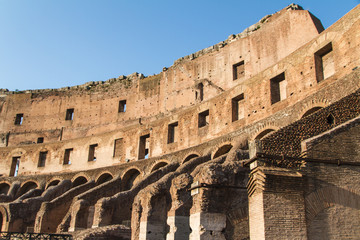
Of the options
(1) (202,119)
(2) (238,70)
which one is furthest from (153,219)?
(2) (238,70)

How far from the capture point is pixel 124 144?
20875mm

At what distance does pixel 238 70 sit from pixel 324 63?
9845 mm

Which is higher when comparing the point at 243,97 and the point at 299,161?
A: the point at 243,97

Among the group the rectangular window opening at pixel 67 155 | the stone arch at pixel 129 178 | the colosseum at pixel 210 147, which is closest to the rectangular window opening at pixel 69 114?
the colosseum at pixel 210 147

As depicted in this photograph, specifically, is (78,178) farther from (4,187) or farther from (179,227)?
(179,227)

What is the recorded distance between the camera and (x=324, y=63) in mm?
12477

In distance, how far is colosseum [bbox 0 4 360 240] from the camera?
7.23 meters

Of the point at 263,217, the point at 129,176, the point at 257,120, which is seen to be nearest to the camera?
the point at 263,217

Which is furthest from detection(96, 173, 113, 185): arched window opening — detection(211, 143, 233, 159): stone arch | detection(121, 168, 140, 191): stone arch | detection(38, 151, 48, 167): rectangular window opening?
detection(211, 143, 233, 159): stone arch

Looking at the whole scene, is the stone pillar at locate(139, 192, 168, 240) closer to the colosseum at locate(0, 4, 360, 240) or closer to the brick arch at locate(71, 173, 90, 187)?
the colosseum at locate(0, 4, 360, 240)

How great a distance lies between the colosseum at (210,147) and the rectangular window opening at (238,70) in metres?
0.06

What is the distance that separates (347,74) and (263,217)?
5.69m

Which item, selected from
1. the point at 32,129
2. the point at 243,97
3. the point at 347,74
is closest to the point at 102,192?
the point at 243,97

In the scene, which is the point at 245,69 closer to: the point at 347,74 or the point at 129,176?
the point at 129,176
